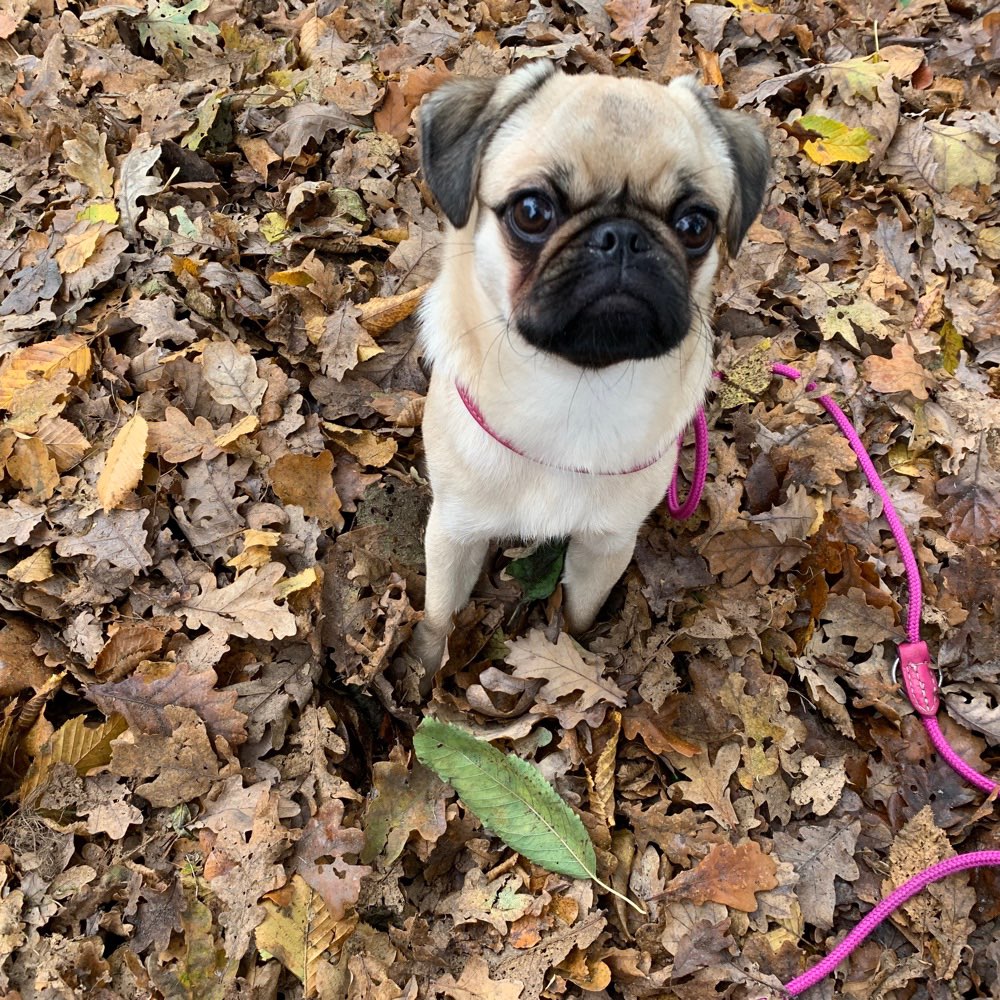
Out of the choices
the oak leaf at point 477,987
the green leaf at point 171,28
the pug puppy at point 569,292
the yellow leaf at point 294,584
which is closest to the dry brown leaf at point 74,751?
the yellow leaf at point 294,584

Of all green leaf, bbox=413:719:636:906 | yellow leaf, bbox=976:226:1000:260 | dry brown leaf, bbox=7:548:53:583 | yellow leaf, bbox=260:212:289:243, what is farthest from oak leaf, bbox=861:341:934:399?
dry brown leaf, bbox=7:548:53:583

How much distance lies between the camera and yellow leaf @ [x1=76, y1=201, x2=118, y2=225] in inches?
158

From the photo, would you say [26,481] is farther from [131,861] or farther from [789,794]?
[789,794]

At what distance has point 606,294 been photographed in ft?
7.31

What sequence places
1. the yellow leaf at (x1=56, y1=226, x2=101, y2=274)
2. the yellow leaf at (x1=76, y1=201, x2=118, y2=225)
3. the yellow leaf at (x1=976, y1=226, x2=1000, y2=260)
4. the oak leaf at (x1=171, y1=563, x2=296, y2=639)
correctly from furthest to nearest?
the yellow leaf at (x1=976, y1=226, x2=1000, y2=260) → the yellow leaf at (x1=76, y1=201, x2=118, y2=225) → the yellow leaf at (x1=56, y1=226, x2=101, y2=274) → the oak leaf at (x1=171, y1=563, x2=296, y2=639)

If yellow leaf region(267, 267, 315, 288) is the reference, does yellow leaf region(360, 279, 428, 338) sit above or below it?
below

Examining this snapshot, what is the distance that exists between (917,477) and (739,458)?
886 millimetres

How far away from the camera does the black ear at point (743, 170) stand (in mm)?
2758

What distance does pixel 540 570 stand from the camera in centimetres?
355

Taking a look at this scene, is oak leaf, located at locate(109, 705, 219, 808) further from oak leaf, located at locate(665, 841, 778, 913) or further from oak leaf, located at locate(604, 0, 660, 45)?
oak leaf, located at locate(604, 0, 660, 45)

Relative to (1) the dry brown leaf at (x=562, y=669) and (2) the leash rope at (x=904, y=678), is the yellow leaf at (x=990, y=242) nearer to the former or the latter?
(2) the leash rope at (x=904, y=678)

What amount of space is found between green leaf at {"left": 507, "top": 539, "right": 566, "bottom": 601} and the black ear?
4.85 ft

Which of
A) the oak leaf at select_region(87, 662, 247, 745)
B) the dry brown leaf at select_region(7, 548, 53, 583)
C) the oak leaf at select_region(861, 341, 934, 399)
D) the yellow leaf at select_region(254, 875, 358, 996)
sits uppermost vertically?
the oak leaf at select_region(861, 341, 934, 399)

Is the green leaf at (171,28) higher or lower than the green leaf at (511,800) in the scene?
higher
